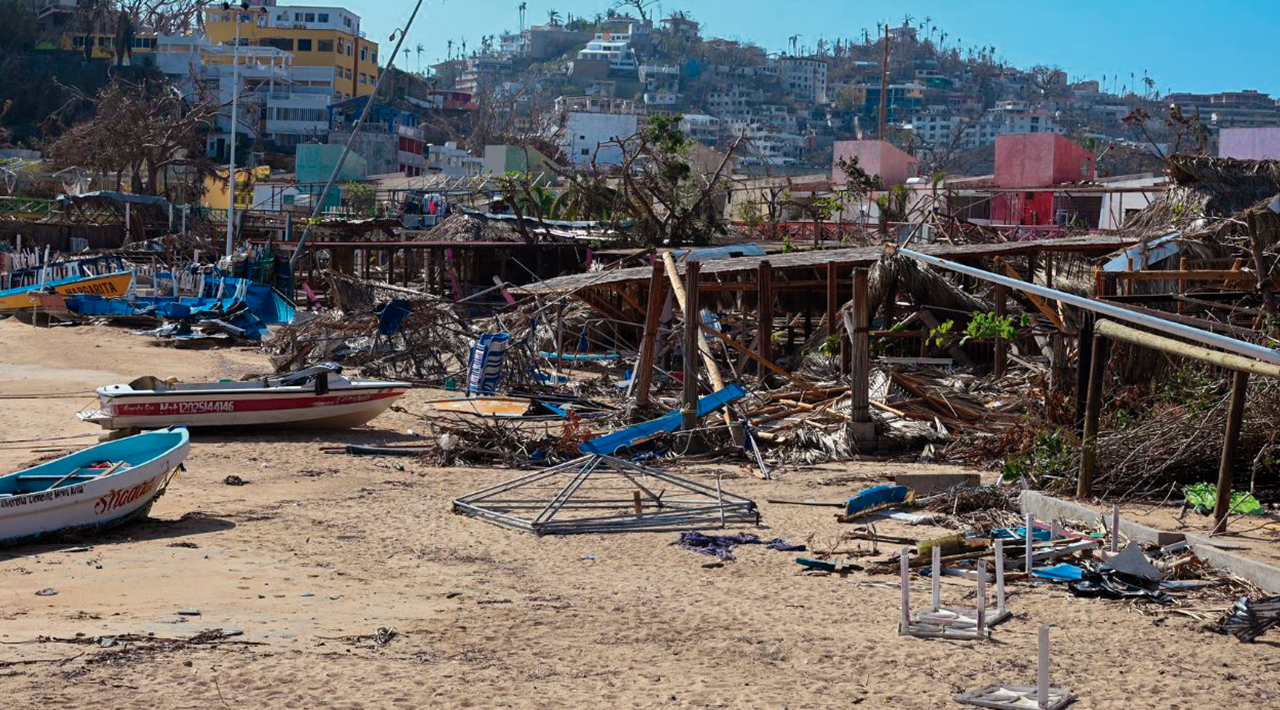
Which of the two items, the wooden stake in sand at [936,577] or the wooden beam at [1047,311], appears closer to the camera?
the wooden stake in sand at [936,577]

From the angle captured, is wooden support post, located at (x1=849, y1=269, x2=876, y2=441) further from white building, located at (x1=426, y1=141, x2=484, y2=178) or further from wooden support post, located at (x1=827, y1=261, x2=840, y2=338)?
white building, located at (x1=426, y1=141, x2=484, y2=178)

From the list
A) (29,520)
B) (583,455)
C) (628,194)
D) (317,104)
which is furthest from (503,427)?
(317,104)

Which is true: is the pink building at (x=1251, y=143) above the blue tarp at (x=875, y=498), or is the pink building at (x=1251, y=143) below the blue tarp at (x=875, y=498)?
above

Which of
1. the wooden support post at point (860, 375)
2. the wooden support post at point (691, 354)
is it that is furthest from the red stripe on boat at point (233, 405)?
the wooden support post at point (860, 375)

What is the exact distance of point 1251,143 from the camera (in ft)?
111

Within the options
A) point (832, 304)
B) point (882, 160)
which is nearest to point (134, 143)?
point (882, 160)

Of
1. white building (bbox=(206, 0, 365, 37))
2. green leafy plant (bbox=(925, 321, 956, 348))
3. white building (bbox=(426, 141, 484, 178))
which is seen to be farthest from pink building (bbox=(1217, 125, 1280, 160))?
white building (bbox=(206, 0, 365, 37))

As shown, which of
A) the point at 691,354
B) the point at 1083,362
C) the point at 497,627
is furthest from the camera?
the point at 691,354

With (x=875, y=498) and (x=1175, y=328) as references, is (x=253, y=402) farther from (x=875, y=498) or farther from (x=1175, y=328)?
(x=1175, y=328)

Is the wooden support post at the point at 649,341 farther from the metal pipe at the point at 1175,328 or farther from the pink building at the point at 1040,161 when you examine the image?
the pink building at the point at 1040,161

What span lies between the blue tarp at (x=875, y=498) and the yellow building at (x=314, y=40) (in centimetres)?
8912

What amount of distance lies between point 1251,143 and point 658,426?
938 inches

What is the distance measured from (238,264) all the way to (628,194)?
32.1ft

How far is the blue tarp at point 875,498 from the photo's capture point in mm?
12023
